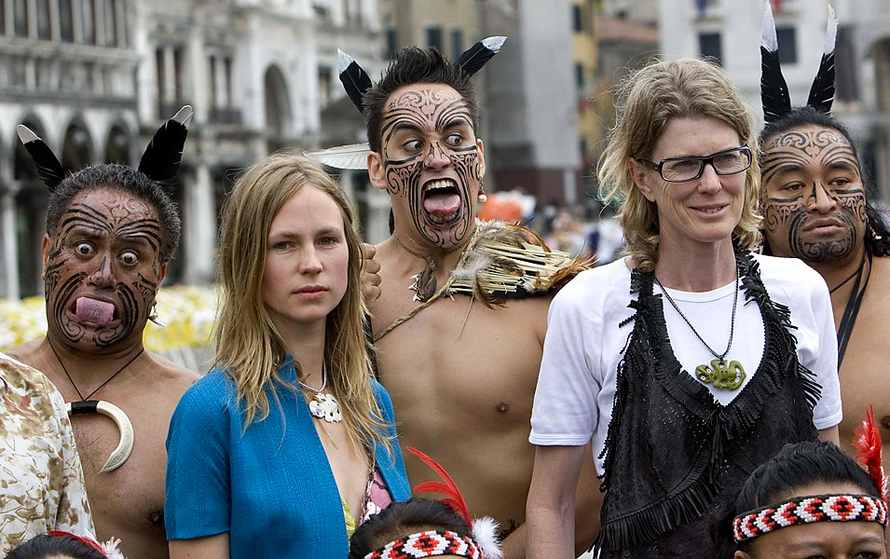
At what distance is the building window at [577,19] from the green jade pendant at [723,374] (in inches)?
1947

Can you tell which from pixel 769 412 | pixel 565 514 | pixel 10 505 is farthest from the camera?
pixel 565 514

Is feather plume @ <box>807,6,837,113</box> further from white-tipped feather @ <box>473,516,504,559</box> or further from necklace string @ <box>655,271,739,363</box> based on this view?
white-tipped feather @ <box>473,516,504,559</box>

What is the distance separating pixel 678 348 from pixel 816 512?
1.85 ft

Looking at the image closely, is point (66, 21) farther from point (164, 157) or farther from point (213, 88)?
point (164, 157)

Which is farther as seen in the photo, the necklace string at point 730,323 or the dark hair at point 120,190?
the dark hair at point 120,190

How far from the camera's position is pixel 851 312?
4305mm

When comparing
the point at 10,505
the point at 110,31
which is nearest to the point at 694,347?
the point at 10,505

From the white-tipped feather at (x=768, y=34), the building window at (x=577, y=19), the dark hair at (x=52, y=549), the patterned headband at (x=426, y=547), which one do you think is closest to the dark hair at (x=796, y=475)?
the patterned headband at (x=426, y=547)

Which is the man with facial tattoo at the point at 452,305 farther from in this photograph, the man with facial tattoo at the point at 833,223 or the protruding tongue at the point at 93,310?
the protruding tongue at the point at 93,310

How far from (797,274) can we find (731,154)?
37cm

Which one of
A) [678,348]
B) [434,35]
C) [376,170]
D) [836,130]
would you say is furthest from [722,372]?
[434,35]

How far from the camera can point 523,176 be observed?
48062 mm

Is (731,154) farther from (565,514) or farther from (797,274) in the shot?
(565,514)

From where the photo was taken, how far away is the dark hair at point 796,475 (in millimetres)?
3049
